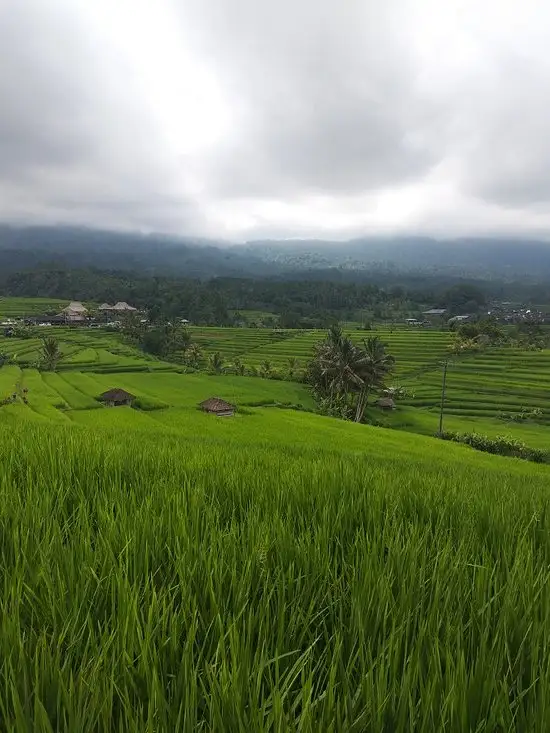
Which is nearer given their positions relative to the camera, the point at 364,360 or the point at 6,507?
the point at 6,507

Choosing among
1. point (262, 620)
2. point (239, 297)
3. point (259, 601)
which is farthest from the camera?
point (239, 297)

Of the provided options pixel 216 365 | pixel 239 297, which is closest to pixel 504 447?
pixel 216 365

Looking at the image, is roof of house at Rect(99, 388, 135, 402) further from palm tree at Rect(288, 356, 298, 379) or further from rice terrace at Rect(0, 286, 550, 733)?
rice terrace at Rect(0, 286, 550, 733)

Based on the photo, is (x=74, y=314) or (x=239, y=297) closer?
(x=74, y=314)

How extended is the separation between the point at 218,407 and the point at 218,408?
0.11m

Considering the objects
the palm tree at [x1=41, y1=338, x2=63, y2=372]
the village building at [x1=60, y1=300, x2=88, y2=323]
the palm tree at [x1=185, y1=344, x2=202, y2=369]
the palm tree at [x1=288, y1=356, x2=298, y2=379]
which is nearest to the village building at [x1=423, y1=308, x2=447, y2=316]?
the village building at [x1=60, y1=300, x2=88, y2=323]

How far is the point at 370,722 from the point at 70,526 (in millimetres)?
1559

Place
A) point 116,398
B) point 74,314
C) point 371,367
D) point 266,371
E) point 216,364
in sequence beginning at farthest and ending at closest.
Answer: point 74,314 < point 216,364 < point 266,371 < point 371,367 < point 116,398

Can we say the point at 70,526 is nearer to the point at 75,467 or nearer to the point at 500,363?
the point at 75,467

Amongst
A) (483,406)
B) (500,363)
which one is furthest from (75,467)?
(500,363)

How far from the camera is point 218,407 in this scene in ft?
106

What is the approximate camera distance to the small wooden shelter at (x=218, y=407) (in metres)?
32.0

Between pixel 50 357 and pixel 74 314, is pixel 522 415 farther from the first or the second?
pixel 74 314

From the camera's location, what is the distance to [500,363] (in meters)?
60.9
